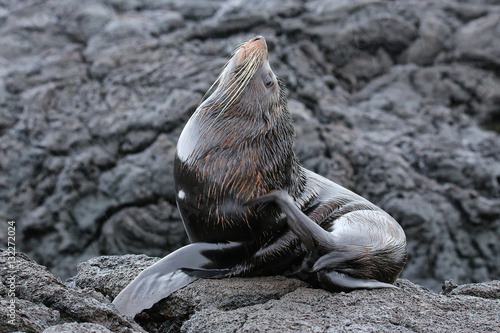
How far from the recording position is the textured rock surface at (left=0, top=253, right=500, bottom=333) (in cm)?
313

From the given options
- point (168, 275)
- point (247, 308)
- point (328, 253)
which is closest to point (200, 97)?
point (168, 275)

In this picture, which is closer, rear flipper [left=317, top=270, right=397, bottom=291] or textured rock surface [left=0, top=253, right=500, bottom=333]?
textured rock surface [left=0, top=253, right=500, bottom=333]

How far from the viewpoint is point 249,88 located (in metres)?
4.11

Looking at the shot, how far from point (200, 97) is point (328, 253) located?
16.1 ft

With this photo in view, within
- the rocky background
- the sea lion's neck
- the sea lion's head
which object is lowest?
the rocky background

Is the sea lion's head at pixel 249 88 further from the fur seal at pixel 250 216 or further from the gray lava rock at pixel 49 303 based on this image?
the gray lava rock at pixel 49 303

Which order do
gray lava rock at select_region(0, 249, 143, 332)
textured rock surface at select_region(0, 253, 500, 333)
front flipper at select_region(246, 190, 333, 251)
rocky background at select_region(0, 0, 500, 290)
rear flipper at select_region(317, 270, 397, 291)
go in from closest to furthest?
gray lava rock at select_region(0, 249, 143, 332) < textured rock surface at select_region(0, 253, 500, 333) < front flipper at select_region(246, 190, 333, 251) < rear flipper at select_region(317, 270, 397, 291) < rocky background at select_region(0, 0, 500, 290)

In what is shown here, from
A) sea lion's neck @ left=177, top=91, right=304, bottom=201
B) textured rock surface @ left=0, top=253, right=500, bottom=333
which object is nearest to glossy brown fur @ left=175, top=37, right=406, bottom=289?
sea lion's neck @ left=177, top=91, right=304, bottom=201

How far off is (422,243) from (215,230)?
4710 mm

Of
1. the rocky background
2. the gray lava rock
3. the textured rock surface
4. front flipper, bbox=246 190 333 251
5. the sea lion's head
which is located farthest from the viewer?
the rocky background

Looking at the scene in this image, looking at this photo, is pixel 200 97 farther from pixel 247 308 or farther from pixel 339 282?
pixel 247 308

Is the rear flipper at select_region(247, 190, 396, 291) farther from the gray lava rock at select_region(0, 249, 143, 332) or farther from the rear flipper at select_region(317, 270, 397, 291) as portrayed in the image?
the gray lava rock at select_region(0, 249, 143, 332)

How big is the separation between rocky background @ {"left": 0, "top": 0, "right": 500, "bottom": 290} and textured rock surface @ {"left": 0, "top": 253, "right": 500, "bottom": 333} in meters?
3.69

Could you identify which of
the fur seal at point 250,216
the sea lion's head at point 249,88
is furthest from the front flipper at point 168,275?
the sea lion's head at point 249,88
